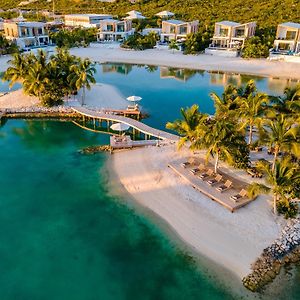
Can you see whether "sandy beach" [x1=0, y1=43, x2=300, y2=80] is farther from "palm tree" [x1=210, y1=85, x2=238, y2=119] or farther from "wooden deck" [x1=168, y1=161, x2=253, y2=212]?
"wooden deck" [x1=168, y1=161, x2=253, y2=212]

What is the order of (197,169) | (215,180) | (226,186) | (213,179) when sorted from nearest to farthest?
(226,186)
(215,180)
(213,179)
(197,169)

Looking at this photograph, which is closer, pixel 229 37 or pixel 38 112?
pixel 38 112

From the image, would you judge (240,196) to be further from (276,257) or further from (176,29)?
(176,29)

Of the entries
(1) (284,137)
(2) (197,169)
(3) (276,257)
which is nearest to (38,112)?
(2) (197,169)

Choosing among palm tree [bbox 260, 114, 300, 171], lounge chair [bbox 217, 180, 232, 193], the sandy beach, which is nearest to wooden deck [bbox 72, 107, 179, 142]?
lounge chair [bbox 217, 180, 232, 193]

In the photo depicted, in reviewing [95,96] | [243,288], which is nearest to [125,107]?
[95,96]

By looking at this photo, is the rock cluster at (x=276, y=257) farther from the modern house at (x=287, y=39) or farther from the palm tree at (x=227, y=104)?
the modern house at (x=287, y=39)
